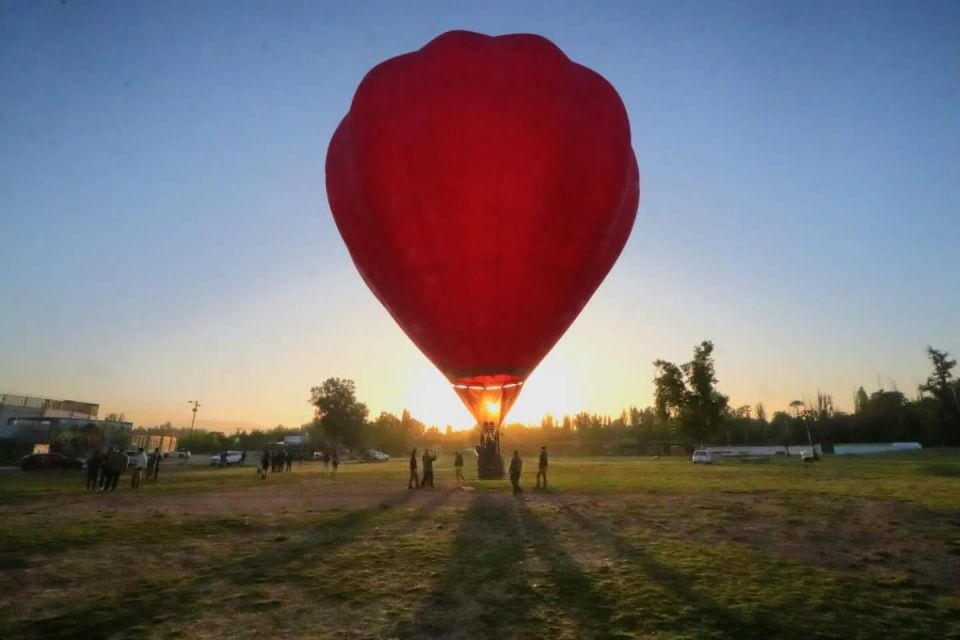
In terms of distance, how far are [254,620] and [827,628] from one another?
5.93 meters

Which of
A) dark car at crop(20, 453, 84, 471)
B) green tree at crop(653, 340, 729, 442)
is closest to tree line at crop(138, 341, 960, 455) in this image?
green tree at crop(653, 340, 729, 442)

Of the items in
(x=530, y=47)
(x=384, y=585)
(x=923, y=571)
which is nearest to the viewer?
(x=384, y=585)

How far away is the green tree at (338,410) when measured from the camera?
8250 cm

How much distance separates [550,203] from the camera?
13148mm

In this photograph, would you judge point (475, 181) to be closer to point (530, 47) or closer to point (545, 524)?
point (530, 47)

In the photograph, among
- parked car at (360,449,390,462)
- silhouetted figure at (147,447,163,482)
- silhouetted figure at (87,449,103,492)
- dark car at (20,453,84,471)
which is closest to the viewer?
silhouetted figure at (87,449,103,492)

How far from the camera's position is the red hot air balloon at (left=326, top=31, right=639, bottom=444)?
511 inches

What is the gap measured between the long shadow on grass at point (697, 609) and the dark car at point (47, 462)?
41.7 m

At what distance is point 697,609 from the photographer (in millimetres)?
6152

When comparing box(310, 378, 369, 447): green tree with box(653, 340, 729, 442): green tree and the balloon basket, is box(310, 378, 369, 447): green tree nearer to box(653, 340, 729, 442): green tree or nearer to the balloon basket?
box(653, 340, 729, 442): green tree

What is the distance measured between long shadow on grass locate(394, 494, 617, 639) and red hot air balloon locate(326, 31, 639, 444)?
17.9 feet

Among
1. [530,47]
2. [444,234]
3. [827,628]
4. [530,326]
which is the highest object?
[530,47]

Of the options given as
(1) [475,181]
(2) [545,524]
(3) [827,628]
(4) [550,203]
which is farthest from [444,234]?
(3) [827,628]

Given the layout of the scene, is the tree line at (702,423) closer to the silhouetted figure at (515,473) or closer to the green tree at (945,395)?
the green tree at (945,395)
